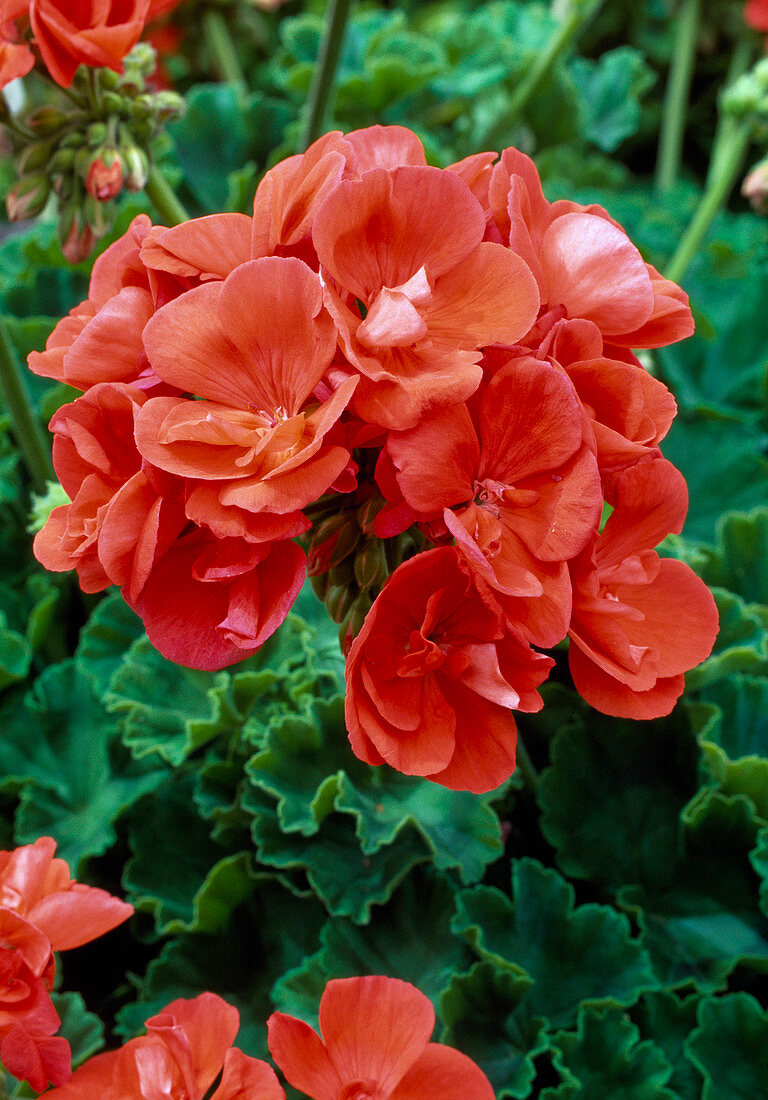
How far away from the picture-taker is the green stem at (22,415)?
1.34 meters

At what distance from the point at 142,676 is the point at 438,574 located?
0.80 metres

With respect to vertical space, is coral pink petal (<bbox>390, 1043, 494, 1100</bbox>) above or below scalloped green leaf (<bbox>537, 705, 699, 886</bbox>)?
above

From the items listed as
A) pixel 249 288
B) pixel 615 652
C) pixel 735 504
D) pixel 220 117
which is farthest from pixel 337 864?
pixel 220 117

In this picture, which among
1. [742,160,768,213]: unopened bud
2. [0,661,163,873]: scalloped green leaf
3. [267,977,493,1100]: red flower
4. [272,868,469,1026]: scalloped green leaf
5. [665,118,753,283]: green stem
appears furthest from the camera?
[665,118,753,283]: green stem

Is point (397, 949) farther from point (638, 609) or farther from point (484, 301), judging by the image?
point (484, 301)

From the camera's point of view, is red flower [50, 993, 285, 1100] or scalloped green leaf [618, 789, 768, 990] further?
scalloped green leaf [618, 789, 768, 990]

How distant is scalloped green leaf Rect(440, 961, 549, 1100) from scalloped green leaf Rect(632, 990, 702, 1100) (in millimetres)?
149

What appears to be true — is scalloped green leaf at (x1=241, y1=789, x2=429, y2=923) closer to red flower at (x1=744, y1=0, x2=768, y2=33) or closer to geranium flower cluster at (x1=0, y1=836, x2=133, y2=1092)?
geranium flower cluster at (x1=0, y1=836, x2=133, y2=1092)

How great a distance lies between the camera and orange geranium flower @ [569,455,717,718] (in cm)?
71

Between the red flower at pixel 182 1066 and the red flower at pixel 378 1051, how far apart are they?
0.04m

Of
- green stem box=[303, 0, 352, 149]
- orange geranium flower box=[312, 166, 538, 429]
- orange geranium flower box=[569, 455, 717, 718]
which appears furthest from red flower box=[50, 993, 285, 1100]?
green stem box=[303, 0, 352, 149]

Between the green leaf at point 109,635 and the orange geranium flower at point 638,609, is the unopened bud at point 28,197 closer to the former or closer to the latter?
the green leaf at point 109,635

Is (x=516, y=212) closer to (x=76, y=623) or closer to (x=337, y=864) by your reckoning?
(x=337, y=864)

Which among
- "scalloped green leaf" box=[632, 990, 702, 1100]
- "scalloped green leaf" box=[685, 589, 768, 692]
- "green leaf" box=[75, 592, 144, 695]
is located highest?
"scalloped green leaf" box=[685, 589, 768, 692]
